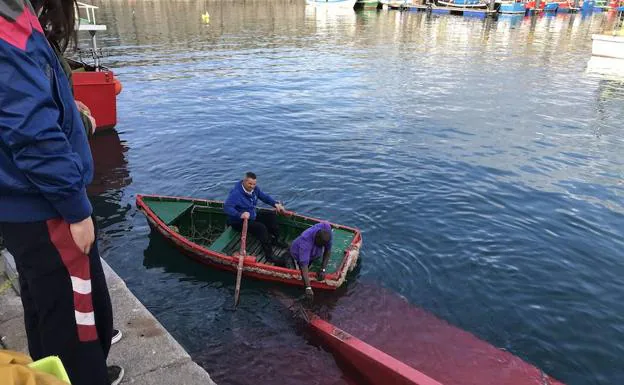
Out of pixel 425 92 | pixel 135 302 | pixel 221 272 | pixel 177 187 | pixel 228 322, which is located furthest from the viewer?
pixel 425 92

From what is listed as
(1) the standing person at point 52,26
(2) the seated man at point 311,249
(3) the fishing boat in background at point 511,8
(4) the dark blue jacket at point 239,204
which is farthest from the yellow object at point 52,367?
(3) the fishing boat in background at point 511,8

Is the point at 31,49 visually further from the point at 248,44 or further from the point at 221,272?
the point at 248,44

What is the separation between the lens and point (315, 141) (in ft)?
52.8

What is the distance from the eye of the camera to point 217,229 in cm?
984

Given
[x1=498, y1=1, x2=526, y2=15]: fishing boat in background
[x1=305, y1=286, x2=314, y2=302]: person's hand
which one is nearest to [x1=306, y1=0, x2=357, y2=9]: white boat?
[x1=498, y1=1, x2=526, y2=15]: fishing boat in background

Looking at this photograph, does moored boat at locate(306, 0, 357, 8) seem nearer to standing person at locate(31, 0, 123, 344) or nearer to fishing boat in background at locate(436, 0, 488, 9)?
fishing boat in background at locate(436, 0, 488, 9)

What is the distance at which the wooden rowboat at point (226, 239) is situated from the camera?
7965 millimetres

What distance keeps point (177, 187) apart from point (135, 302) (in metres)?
7.63

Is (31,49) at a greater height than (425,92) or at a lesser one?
greater

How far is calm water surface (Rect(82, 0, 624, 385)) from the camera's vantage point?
7.37 meters

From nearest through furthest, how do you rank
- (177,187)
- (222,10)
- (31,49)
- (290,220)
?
(31,49) → (290,220) → (177,187) → (222,10)

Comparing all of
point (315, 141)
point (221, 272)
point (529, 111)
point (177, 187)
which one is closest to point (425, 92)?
point (529, 111)

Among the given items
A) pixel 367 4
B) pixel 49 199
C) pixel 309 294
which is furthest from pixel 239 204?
pixel 367 4

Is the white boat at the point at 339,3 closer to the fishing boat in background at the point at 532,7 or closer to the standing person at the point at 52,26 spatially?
the fishing boat in background at the point at 532,7
